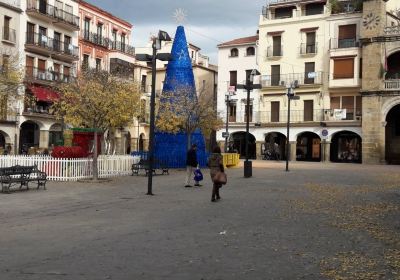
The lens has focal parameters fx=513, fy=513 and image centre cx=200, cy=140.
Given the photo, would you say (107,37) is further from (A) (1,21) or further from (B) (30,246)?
(B) (30,246)

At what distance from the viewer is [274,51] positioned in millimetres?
53469

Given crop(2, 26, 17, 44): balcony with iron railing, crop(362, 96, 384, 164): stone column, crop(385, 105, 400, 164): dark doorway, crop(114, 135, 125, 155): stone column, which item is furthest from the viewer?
crop(114, 135, 125, 155): stone column

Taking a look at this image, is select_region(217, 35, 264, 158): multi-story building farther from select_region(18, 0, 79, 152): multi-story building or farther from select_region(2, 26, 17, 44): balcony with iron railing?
select_region(2, 26, 17, 44): balcony with iron railing

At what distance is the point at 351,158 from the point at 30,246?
4500cm

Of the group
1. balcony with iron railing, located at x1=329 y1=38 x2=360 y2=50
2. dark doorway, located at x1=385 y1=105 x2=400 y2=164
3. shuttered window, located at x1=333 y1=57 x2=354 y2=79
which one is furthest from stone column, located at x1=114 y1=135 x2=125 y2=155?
dark doorway, located at x1=385 y1=105 x2=400 y2=164

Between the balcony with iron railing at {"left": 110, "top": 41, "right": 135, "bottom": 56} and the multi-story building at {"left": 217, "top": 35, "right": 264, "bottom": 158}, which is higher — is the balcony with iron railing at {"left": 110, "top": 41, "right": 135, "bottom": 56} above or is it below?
above

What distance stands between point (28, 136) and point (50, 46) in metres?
8.10

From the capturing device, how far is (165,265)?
6.75 m

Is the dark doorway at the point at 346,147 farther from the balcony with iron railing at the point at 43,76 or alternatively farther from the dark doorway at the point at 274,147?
the balcony with iron railing at the point at 43,76

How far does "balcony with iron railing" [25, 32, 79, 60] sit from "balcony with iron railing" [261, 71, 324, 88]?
63.6 ft

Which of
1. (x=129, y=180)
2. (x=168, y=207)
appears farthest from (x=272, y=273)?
(x=129, y=180)

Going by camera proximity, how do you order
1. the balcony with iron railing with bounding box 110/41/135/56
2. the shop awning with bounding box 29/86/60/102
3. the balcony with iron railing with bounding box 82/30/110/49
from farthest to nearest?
the balcony with iron railing with bounding box 110/41/135/56 < the balcony with iron railing with bounding box 82/30/110/49 < the shop awning with bounding box 29/86/60/102

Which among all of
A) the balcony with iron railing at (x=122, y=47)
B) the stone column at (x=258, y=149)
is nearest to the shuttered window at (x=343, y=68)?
the stone column at (x=258, y=149)

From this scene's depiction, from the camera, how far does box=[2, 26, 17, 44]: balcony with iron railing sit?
40562mm
